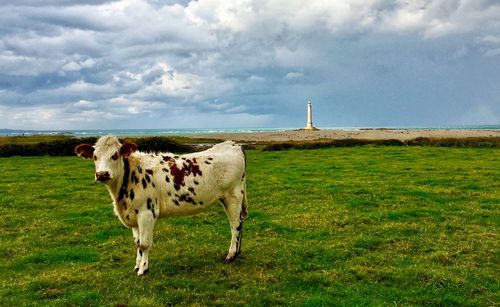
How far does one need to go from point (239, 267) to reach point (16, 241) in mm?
6410

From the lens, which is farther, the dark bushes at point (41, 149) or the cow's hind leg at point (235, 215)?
the dark bushes at point (41, 149)

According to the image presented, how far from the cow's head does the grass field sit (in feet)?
6.86

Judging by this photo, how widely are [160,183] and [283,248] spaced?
348cm

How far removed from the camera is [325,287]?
810cm

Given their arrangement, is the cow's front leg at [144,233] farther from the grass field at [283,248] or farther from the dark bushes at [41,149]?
the dark bushes at [41,149]

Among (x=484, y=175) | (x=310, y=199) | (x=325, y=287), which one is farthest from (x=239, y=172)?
(x=484, y=175)

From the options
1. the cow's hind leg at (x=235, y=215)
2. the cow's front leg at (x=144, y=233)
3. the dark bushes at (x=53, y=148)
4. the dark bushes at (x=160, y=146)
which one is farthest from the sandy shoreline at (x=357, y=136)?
the cow's front leg at (x=144, y=233)

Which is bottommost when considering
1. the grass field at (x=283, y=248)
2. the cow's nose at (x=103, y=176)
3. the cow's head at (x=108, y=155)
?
the grass field at (x=283, y=248)

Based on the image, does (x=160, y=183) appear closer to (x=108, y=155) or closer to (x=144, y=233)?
(x=144, y=233)

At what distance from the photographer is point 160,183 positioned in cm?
907

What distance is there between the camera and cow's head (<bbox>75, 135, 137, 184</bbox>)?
8031 millimetres

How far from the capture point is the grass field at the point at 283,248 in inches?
310

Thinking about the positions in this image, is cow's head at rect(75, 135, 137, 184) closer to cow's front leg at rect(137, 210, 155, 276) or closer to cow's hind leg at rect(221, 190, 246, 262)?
cow's front leg at rect(137, 210, 155, 276)

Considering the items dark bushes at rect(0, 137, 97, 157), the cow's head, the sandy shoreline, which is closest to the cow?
the cow's head
